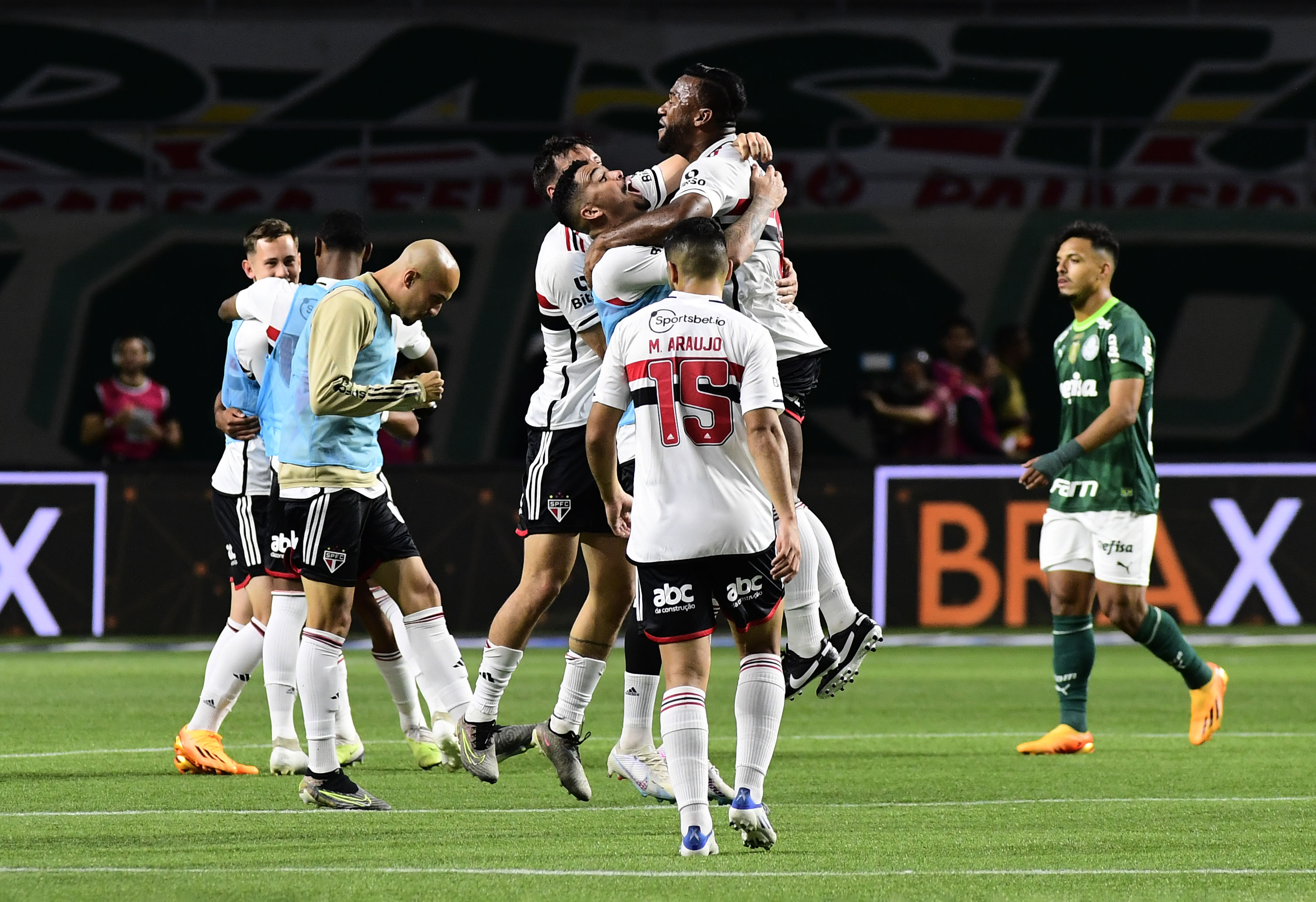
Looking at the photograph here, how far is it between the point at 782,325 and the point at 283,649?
7.29 feet

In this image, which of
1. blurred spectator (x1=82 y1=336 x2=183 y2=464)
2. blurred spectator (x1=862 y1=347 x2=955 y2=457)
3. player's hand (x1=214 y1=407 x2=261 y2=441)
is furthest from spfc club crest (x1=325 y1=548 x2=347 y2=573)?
blurred spectator (x1=862 y1=347 x2=955 y2=457)

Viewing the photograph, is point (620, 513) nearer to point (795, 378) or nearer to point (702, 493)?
point (702, 493)

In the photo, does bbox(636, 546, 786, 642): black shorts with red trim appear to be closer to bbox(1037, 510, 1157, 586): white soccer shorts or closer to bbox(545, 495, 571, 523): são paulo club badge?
bbox(545, 495, 571, 523): são paulo club badge

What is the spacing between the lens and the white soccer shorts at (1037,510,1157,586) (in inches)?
333

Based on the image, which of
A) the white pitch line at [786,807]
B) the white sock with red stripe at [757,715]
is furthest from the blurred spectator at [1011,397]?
the white sock with red stripe at [757,715]

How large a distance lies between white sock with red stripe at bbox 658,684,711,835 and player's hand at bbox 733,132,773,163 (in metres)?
1.98

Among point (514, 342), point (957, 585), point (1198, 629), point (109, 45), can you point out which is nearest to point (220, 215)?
point (514, 342)

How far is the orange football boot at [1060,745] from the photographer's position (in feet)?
26.8

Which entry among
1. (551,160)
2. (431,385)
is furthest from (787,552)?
(551,160)

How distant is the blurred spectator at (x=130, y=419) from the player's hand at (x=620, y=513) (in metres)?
8.99

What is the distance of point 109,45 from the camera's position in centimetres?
2139

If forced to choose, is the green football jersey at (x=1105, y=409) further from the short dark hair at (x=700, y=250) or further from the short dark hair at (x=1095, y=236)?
the short dark hair at (x=700, y=250)

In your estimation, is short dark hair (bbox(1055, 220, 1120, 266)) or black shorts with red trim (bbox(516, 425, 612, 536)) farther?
short dark hair (bbox(1055, 220, 1120, 266))

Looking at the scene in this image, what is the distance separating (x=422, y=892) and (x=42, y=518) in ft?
32.4
